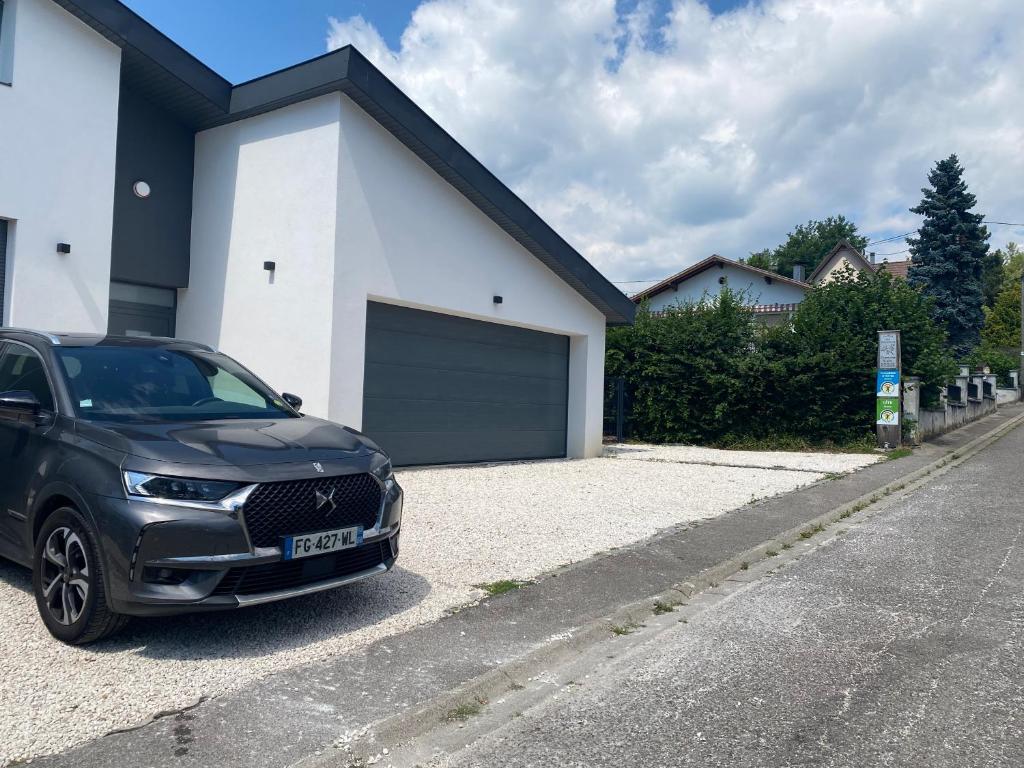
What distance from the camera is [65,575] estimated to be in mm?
4223

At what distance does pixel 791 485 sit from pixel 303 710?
359 inches

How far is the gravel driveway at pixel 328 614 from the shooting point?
354 cm

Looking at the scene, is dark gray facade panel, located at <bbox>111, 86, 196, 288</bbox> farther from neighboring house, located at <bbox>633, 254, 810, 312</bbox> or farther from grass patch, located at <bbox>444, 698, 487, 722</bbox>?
neighboring house, located at <bbox>633, 254, 810, 312</bbox>

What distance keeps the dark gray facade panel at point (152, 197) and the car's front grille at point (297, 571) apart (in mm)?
7929

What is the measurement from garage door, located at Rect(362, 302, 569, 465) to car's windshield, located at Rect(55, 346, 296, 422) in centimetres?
504

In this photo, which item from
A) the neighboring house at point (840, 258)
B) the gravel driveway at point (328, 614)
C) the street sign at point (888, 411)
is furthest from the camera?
the neighboring house at point (840, 258)

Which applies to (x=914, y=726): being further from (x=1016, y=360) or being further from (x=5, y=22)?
(x=1016, y=360)

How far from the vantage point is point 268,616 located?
15.8 feet

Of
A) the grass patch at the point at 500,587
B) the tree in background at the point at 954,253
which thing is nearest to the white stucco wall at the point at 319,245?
the grass patch at the point at 500,587

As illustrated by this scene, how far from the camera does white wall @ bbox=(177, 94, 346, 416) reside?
10094 mm

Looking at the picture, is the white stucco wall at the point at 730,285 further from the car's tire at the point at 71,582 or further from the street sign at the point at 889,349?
the car's tire at the point at 71,582

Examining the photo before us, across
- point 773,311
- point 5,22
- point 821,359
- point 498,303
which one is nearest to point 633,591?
point 498,303

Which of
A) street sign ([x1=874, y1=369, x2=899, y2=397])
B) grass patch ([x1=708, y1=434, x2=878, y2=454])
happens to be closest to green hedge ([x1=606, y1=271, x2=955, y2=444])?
grass patch ([x1=708, y1=434, x2=878, y2=454])

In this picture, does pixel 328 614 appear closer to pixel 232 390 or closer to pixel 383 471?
pixel 383 471
